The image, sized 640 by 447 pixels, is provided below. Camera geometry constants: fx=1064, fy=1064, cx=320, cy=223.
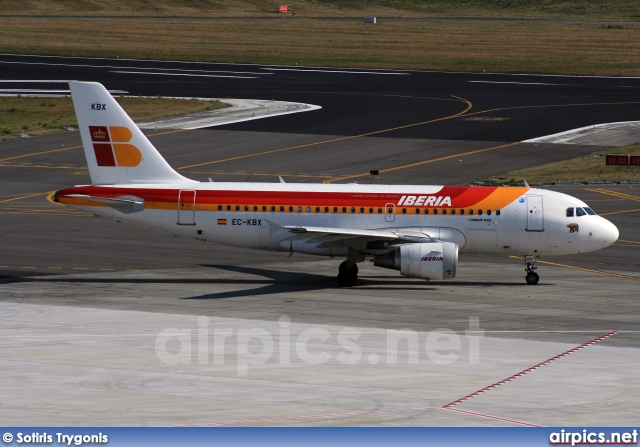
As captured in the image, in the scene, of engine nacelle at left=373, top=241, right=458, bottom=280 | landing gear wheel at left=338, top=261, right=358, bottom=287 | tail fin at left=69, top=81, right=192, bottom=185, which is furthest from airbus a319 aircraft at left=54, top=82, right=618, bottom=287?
engine nacelle at left=373, top=241, right=458, bottom=280

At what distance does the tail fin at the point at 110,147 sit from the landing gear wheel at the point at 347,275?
8.57m

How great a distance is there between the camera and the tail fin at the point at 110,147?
4862cm

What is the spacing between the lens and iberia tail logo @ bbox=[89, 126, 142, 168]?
48.6 metres

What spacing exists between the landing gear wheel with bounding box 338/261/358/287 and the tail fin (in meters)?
8.57

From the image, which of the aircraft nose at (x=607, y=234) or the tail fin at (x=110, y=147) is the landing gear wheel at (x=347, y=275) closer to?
the tail fin at (x=110, y=147)

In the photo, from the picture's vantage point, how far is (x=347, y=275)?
4722cm

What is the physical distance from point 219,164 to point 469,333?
1758 inches

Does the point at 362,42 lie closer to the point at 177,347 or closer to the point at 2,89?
the point at 2,89

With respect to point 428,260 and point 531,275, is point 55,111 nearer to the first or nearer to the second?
point 428,260

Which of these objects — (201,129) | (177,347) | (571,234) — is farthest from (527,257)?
(201,129)

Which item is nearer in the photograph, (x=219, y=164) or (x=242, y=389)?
(x=242, y=389)

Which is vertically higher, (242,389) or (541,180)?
(541,180)

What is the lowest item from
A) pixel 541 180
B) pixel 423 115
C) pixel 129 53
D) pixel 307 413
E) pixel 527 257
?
pixel 307 413

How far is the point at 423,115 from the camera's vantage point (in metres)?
98.7
